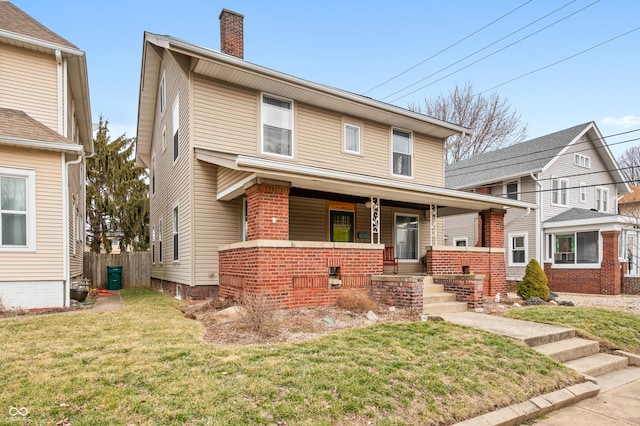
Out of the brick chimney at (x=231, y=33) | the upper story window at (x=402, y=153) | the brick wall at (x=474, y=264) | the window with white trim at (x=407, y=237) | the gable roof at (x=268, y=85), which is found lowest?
the brick wall at (x=474, y=264)

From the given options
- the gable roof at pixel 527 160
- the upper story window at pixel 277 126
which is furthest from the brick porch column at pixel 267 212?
the gable roof at pixel 527 160

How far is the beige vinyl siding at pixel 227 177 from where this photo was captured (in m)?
8.69

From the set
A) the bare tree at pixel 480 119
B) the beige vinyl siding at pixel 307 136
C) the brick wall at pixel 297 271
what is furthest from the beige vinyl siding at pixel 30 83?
the bare tree at pixel 480 119

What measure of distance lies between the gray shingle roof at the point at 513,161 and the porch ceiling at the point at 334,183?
8793mm

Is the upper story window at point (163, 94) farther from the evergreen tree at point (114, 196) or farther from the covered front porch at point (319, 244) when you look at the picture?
the evergreen tree at point (114, 196)

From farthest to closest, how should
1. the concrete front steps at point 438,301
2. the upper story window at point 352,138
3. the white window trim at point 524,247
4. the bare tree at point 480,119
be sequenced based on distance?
the bare tree at point 480,119 < the white window trim at point 524,247 < the upper story window at point 352,138 < the concrete front steps at point 438,301

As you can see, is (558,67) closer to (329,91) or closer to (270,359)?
(329,91)

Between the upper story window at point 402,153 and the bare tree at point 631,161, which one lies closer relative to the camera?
the upper story window at point 402,153

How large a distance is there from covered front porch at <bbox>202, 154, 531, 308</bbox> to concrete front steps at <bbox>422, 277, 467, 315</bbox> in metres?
0.77

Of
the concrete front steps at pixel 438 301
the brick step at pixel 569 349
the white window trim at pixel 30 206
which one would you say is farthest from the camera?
the concrete front steps at pixel 438 301

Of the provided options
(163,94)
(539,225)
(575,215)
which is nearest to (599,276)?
(575,215)

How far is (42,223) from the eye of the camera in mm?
8477

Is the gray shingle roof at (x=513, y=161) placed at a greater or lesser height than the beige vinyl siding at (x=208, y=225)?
greater

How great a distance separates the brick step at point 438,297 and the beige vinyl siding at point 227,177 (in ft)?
15.8
